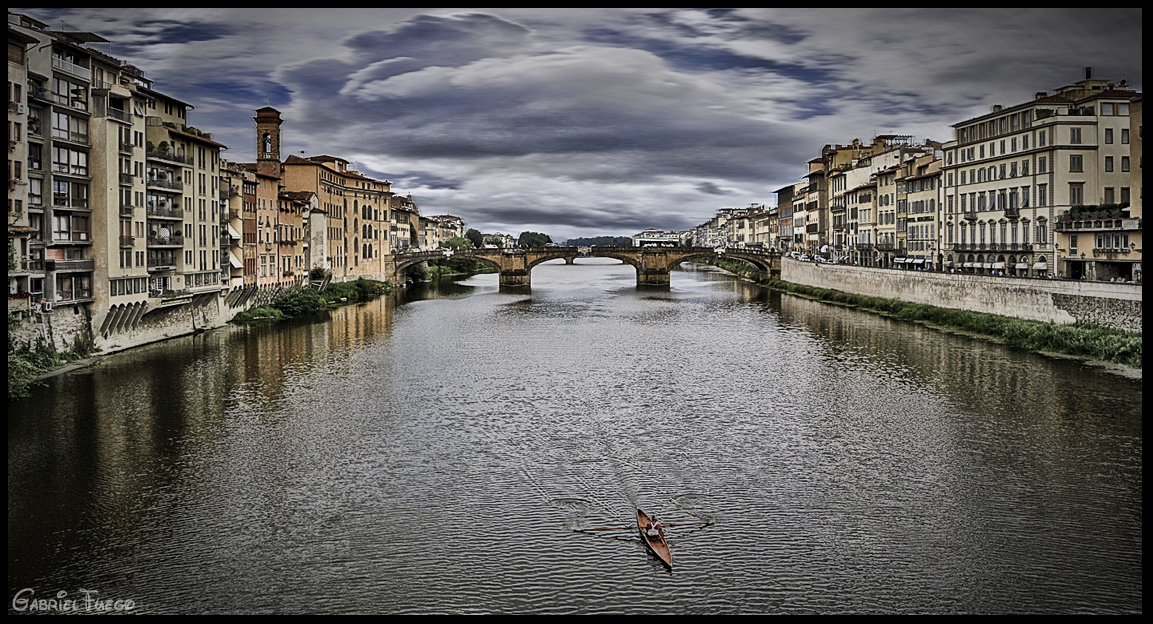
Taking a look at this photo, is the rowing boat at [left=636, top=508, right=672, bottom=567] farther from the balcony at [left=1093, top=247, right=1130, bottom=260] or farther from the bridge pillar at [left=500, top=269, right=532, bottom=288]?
the bridge pillar at [left=500, top=269, right=532, bottom=288]

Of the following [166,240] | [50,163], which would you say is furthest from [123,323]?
[50,163]

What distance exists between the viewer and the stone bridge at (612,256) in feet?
299

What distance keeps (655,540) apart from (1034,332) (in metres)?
28.2

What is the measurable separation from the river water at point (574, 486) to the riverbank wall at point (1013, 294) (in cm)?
353

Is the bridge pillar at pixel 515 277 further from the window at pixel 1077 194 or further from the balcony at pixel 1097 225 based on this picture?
the balcony at pixel 1097 225

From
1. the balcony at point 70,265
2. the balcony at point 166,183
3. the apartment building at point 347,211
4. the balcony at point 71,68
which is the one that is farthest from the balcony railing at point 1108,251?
the apartment building at point 347,211

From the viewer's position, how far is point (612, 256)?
9619 cm

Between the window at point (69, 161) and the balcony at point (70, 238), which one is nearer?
the window at point (69, 161)

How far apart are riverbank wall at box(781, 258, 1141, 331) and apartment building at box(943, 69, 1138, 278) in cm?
366

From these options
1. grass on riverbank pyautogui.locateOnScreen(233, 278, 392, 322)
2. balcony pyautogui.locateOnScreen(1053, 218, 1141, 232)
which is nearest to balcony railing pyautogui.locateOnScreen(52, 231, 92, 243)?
grass on riverbank pyautogui.locateOnScreen(233, 278, 392, 322)

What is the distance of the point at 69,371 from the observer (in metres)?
31.2

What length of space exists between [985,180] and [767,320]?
1453 cm

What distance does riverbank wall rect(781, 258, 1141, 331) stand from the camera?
3500 cm
